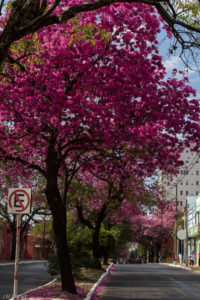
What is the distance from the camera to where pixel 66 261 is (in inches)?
552

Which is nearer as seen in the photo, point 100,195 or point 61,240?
point 61,240

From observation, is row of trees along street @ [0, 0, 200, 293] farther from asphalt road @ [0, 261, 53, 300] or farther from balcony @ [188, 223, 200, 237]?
balcony @ [188, 223, 200, 237]

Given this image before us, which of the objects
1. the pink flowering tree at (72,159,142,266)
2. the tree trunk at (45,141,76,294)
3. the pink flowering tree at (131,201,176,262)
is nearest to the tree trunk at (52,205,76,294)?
the tree trunk at (45,141,76,294)

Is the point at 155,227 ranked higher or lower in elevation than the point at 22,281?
higher

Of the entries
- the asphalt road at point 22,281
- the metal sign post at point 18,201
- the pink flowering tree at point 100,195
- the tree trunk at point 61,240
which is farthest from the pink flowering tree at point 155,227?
the metal sign post at point 18,201

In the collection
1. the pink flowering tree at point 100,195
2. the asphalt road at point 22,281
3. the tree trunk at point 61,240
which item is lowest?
the asphalt road at point 22,281

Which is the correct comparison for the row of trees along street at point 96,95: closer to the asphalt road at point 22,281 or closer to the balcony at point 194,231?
the asphalt road at point 22,281

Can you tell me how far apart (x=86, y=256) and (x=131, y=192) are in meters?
5.04

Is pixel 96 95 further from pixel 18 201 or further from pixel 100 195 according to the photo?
pixel 100 195

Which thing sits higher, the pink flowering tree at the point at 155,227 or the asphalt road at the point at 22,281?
the pink flowering tree at the point at 155,227

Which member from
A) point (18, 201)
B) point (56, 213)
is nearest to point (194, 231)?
point (56, 213)

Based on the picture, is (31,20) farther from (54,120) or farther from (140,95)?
(140,95)

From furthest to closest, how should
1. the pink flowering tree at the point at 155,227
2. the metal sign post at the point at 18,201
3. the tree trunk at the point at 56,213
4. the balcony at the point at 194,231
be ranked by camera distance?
1. the pink flowering tree at the point at 155,227
2. the balcony at the point at 194,231
3. the tree trunk at the point at 56,213
4. the metal sign post at the point at 18,201

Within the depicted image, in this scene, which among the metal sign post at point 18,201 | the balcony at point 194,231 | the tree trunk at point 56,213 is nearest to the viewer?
the metal sign post at point 18,201
